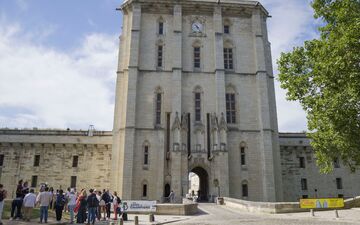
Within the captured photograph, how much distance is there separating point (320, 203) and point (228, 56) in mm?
19695

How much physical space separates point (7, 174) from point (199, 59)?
80.3 feet

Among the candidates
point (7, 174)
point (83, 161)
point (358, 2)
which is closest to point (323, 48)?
point (358, 2)

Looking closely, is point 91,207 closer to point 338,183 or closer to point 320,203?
point 320,203

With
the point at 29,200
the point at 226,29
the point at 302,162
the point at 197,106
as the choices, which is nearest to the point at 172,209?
the point at 29,200

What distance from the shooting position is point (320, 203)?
20.6 m

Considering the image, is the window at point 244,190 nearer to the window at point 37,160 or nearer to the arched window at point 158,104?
the arched window at point 158,104

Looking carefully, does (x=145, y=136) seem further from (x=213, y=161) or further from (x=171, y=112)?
(x=213, y=161)

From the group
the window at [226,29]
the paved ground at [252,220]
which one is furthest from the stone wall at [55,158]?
the paved ground at [252,220]

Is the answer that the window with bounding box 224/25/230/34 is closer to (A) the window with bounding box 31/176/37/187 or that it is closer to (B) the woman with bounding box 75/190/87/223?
(A) the window with bounding box 31/176/37/187

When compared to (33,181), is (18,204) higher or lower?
lower

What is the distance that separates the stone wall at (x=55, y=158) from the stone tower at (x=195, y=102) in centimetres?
512

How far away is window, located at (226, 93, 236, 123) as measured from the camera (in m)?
33.1

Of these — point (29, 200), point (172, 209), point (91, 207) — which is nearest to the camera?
point (29, 200)

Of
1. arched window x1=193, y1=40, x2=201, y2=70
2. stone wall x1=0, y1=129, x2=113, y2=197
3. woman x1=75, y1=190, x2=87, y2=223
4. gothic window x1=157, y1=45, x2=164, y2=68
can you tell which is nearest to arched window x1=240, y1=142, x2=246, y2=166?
arched window x1=193, y1=40, x2=201, y2=70
